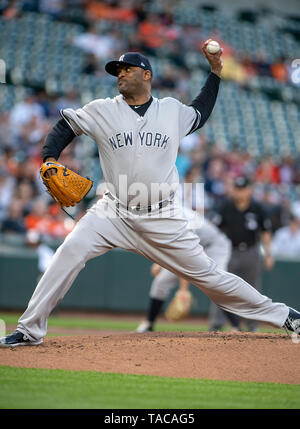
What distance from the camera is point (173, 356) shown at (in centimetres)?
464

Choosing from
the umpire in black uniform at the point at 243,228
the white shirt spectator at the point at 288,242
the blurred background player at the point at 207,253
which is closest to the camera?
the blurred background player at the point at 207,253

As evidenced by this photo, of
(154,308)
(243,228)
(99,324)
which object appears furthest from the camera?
(99,324)

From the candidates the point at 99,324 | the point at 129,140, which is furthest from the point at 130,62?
the point at 99,324

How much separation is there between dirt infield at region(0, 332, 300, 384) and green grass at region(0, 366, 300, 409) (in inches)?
6.0

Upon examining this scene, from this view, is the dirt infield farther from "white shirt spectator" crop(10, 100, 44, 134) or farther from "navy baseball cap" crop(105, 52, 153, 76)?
"white shirt spectator" crop(10, 100, 44, 134)

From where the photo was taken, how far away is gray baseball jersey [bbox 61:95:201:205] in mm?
4676

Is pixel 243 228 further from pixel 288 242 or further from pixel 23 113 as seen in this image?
pixel 23 113

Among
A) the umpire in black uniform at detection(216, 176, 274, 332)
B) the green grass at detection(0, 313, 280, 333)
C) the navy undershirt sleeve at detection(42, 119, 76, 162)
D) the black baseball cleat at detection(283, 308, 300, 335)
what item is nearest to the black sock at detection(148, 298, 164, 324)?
the green grass at detection(0, 313, 280, 333)

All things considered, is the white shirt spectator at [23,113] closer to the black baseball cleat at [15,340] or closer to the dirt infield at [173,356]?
the dirt infield at [173,356]

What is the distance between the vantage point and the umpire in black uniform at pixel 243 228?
854cm

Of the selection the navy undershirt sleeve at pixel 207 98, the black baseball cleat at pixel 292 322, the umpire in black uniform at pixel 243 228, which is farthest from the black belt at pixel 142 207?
the umpire in black uniform at pixel 243 228

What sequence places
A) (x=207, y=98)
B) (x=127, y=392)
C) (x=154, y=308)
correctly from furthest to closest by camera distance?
(x=154, y=308)
(x=207, y=98)
(x=127, y=392)

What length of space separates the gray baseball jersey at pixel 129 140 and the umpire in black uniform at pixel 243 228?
12.5 feet

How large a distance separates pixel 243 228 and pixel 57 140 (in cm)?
427
